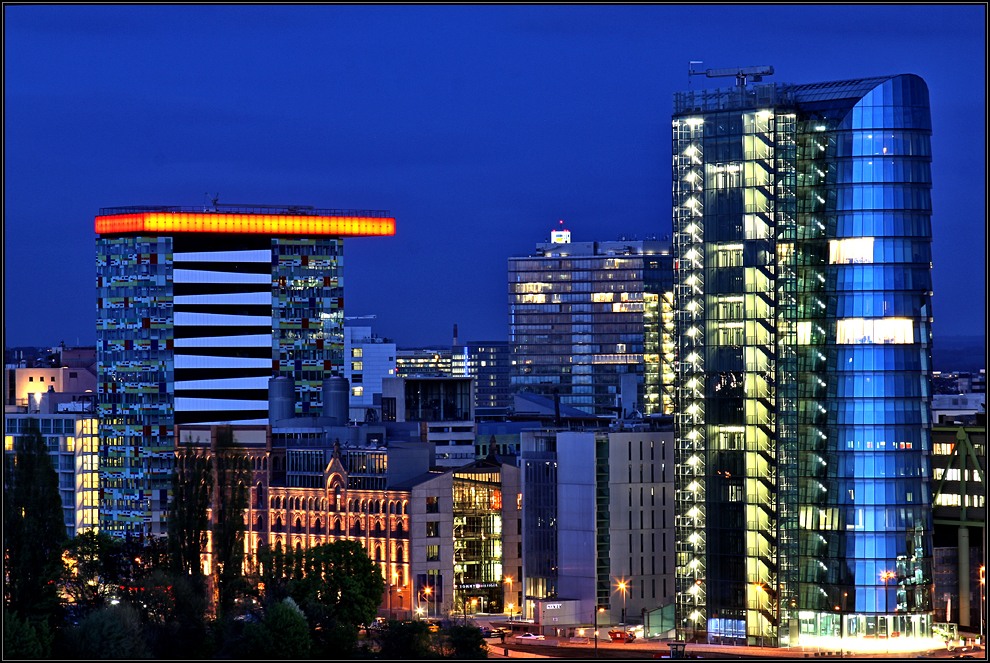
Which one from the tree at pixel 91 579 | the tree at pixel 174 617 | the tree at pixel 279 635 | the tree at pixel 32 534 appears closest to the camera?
the tree at pixel 32 534

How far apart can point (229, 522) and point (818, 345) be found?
61232 millimetres

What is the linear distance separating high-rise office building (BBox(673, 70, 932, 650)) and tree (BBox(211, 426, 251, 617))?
155ft

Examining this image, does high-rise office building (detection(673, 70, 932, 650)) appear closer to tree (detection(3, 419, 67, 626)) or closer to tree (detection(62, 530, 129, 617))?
tree (detection(62, 530, 129, 617))

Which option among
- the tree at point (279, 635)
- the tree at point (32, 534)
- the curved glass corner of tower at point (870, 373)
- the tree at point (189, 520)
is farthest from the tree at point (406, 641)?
the curved glass corner of tower at point (870, 373)

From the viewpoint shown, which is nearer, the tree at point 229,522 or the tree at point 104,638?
the tree at point 104,638

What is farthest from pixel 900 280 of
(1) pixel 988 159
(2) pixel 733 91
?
(1) pixel 988 159

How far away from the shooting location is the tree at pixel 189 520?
182 meters

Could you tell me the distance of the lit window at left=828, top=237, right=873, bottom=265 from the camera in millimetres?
195750

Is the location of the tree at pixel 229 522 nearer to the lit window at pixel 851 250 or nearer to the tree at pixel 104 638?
the tree at pixel 104 638

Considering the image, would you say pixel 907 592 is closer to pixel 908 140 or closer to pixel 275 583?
pixel 908 140

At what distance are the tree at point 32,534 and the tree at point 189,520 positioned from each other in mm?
13945

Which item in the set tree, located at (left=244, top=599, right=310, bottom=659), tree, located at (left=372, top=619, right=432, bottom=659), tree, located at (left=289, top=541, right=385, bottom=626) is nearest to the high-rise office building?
tree, located at (left=289, top=541, right=385, bottom=626)

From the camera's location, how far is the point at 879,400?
19625 centimetres

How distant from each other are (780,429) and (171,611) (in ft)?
213
